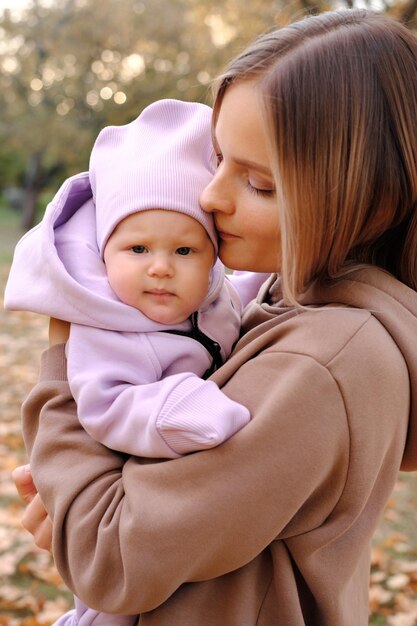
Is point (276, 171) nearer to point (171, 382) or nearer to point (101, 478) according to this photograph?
point (171, 382)

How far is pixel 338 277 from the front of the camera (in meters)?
1.63

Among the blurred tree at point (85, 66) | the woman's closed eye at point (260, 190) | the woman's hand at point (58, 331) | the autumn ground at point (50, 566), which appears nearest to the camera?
the woman's closed eye at point (260, 190)

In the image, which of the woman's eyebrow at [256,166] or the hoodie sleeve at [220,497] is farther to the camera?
the woman's eyebrow at [256,166]

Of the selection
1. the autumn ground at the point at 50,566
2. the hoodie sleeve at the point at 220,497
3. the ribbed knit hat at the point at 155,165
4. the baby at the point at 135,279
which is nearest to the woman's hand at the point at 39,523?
the baby at the point at 135,279

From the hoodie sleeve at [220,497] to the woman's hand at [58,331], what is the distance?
43cm

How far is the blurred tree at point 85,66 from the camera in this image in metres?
20.3

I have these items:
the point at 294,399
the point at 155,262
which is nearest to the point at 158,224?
the point at 155,262

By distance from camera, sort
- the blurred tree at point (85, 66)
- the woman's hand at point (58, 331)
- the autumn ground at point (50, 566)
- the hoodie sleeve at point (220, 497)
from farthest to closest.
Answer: the blurred tree at point (85, 66) < the autumn ground at point (50, 566) < the woman's hand at point (58, 331) < the hoodie sleeve at point (220, 497)

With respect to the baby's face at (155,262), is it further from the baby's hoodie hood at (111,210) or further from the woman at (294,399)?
the woman at (294,399)

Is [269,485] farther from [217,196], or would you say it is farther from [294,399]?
[217,196]

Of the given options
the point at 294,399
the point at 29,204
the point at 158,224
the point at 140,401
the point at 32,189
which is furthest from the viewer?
the point at 29,204

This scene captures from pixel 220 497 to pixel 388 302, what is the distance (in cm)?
54

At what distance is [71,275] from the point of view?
5.85 feet

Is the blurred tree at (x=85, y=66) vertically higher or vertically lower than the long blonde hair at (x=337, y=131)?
lower
